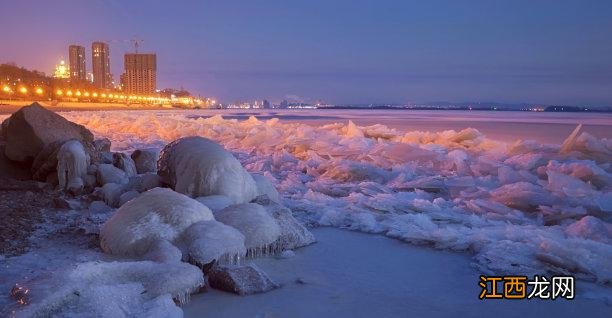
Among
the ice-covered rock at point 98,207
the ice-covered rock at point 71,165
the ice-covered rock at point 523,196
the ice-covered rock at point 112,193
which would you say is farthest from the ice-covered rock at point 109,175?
the ice-covered rock at point 523,196

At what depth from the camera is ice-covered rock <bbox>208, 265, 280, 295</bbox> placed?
3648mm

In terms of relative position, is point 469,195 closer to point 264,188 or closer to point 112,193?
point 264,188

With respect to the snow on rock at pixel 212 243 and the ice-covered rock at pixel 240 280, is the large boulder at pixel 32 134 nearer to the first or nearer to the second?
the snow on rock at pixel 212 243

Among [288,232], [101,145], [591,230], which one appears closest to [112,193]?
[288,232]

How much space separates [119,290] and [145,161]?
542 centimetres

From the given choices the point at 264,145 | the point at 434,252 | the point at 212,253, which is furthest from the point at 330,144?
the point at 212,253

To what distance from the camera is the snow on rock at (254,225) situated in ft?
14.9

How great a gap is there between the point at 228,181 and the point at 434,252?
2.38m

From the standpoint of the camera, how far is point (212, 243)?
4098 mm

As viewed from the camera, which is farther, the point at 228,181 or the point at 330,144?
the point at 330,144

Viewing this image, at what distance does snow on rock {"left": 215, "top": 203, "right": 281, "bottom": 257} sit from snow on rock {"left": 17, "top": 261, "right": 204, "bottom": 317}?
910 mm

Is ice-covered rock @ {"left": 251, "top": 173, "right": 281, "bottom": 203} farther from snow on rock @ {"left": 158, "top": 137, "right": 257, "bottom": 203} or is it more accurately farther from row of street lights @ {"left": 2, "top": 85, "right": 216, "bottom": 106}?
row of street lights @ {"left": 2, "top": 85, "right": 216, "bottom": 106}

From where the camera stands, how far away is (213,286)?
3.75 meters

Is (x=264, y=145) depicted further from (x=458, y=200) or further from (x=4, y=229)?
(x=4, y=229)
